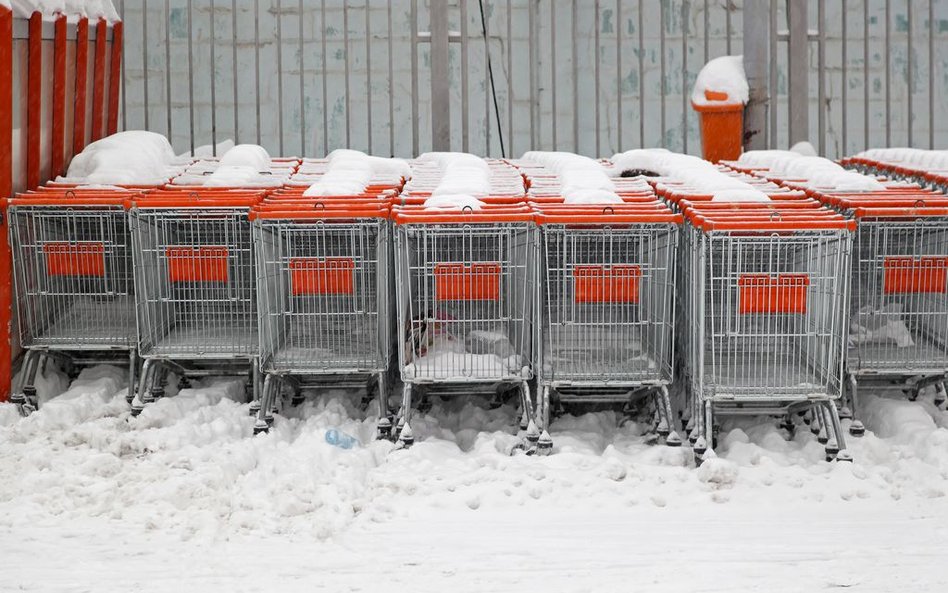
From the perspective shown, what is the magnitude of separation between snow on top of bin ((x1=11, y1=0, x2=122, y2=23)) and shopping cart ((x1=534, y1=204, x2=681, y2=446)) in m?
2.80

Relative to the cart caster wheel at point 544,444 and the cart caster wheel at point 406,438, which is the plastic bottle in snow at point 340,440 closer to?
the cart caster wheel at point 406,438

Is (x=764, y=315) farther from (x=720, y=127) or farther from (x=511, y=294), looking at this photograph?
(x=720, y=127)

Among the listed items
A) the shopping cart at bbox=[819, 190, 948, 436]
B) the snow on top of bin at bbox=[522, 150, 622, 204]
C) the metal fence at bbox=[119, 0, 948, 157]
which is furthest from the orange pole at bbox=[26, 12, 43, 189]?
the metal fence at bbox=[119, 0, 948, 157]

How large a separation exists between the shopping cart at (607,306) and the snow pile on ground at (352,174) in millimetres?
1011

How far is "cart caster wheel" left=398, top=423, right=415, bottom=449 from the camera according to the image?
17.2 ft

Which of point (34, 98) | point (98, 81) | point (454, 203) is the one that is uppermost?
point (98, 81)

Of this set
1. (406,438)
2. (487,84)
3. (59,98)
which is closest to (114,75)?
(59,98)

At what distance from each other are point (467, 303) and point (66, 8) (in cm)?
307

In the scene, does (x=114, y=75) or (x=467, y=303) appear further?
(x=114, y=75)

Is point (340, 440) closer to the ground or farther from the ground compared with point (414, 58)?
closer to the ground

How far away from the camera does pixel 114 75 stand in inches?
310

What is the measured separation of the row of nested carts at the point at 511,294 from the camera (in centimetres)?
521

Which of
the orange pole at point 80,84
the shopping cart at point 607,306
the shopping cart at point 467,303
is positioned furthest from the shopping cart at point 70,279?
the shopping cart at point 607,306

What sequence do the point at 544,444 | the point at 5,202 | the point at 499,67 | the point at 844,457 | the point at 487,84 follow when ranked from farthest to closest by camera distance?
the point at 499,67 < the point at 487,84 < the point at 5,202 < the point at 544,444 < the point at 844,457
